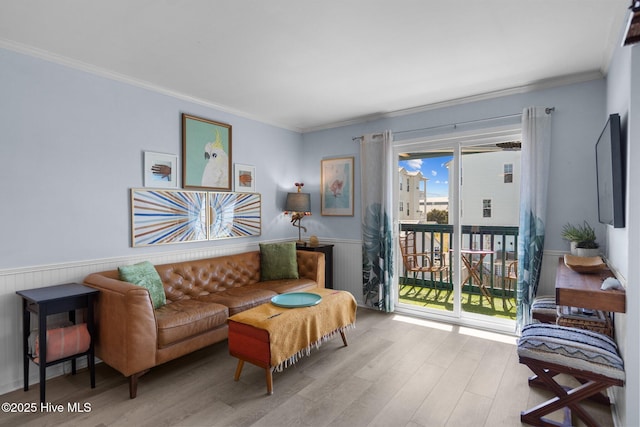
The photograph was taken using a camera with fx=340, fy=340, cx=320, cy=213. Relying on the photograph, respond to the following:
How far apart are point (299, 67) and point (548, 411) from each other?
3.14 meters

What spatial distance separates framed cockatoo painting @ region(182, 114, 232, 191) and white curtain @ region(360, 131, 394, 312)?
5.93 feet

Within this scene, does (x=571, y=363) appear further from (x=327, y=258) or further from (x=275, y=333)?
(x=327, y=258)

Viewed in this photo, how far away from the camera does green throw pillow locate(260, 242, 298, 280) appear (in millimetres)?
4238

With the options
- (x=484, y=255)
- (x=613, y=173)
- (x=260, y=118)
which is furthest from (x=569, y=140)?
(x=260, y=118)

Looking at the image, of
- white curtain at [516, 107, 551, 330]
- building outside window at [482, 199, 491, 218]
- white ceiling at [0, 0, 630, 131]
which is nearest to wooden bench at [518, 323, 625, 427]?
white curtain at [516, 107, 551, 330]

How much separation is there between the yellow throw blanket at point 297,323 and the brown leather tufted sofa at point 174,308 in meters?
0.47

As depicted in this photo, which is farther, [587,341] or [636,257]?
[587,341]

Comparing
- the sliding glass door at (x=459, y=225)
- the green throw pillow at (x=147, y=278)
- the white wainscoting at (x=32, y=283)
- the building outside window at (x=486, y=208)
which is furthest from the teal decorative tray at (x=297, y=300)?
the building outside window at (x=486, y=208)

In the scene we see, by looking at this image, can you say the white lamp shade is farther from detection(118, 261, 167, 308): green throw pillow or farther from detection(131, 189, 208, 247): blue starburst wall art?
detection(118, 261, 167, 308): green throw pillow

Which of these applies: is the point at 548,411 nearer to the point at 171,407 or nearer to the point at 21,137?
the point at 171,407

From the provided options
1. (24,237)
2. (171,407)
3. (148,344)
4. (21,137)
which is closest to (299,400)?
(171,407)

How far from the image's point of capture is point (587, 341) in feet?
6.81

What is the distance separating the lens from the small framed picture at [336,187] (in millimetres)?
4898

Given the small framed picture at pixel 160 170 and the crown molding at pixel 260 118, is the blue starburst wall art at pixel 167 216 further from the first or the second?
the crown molding at pixel 260 118
